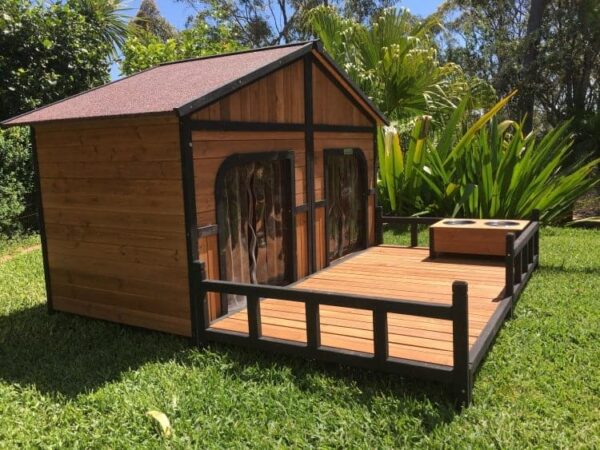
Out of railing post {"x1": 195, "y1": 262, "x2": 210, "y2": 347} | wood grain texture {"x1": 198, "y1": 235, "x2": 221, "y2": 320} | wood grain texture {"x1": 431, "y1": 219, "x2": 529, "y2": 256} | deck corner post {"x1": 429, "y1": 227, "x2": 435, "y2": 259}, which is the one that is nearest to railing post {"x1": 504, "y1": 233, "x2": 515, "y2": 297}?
wood grain texture {"x1": 431, "y1": 219, "x2": 529, "y2": 256}

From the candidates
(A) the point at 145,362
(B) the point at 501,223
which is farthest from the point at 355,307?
(B) the point at 501,223

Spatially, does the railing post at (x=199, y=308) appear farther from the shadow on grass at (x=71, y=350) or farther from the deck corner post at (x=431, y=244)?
the deck corner post at (x=431, y=244)

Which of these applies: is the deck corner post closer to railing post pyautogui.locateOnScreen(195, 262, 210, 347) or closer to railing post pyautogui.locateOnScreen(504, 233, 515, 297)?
railing post pyautogui.locateOnScreen(504, 233, 515, 297)

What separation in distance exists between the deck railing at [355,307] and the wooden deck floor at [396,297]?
6.5 inches

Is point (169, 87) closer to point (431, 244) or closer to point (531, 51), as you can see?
point (431, 244)

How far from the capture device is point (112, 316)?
19.8 feet

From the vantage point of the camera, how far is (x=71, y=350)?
547 cm

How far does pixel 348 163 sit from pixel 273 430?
5.40 m

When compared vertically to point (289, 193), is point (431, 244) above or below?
below

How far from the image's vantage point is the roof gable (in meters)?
5.01

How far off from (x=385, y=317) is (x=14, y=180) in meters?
9.88

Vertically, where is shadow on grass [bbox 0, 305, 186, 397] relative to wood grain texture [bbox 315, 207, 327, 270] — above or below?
below

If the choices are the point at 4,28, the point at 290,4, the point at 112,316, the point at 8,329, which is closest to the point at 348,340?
the point at 112,316

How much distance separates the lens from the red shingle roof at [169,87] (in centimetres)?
509
